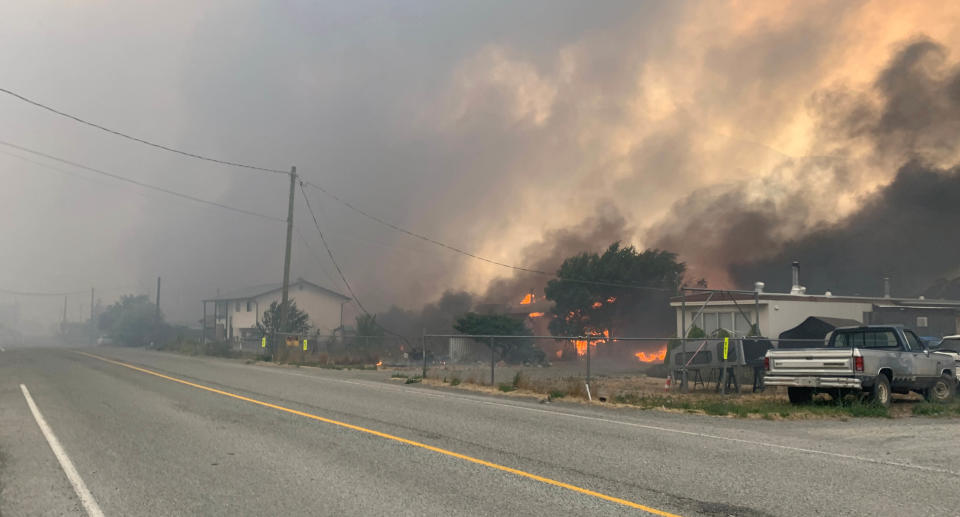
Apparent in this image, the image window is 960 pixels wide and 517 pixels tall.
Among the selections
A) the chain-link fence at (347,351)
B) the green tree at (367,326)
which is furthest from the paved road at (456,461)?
the green tree at (367,326)

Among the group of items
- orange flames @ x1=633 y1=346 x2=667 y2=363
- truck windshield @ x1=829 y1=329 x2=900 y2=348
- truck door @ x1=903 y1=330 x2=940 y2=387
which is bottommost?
orange flames @ x1=633 y1=346 x2=667 y2=363

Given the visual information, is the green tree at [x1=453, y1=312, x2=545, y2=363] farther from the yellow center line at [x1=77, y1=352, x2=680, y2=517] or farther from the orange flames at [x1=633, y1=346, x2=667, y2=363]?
the yellow center line at [x1=77, y1=352, x2=680, y2=517]

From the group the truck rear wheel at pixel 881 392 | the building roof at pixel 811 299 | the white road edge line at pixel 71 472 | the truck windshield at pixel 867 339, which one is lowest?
the white road edge line at pixel 71 472

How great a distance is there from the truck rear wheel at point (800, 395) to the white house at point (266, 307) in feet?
186

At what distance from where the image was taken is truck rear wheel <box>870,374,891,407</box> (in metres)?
14.4

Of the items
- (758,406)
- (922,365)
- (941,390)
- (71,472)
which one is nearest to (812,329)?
(941,390)

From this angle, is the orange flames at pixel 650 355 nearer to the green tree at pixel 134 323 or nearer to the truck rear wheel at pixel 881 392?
the truck rear wheel at pixel 881 392

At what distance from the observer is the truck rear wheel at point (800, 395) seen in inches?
618

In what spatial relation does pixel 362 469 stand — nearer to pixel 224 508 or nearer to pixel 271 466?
pixel 271 466

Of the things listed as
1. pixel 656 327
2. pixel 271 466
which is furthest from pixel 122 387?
pixel 656 327

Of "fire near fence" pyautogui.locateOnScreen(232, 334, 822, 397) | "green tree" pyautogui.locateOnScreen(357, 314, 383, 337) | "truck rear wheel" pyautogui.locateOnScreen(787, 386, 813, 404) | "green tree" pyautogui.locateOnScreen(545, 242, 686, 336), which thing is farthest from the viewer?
"green tree" pyautogui.locateOnScreen(545, 242, 686, 336)

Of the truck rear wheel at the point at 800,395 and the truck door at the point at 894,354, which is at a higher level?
the truck door at the point at 894,354

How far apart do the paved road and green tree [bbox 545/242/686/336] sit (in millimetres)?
41941

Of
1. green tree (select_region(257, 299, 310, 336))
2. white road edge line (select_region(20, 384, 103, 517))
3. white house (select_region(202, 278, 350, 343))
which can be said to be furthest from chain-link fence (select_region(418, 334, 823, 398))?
white house (select_region(202, 278, 350, 343))
